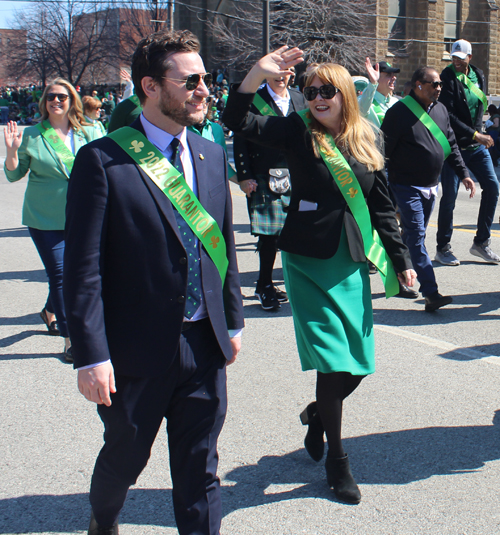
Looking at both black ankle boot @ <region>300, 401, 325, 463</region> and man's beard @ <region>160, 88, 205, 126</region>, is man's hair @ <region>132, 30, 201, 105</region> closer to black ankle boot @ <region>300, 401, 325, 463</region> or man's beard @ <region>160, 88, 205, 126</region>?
man's beard @ <region>160, 88, 205, 126</region>

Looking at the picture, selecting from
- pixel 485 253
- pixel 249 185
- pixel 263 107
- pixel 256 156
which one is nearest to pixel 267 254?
pixel 249 185

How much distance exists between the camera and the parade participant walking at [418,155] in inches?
232

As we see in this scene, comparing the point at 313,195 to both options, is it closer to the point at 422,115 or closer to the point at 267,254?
the point at 267,254

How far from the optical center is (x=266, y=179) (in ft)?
19.9

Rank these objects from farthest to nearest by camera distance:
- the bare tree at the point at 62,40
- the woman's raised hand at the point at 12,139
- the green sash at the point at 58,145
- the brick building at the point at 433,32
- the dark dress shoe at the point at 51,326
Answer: the bare tree at the point at 62,40 < the brick building at the point at 433,32 < the dark dress shoe at the point at 51,326 < the green sash at the point at 58,145 < the woman's raised hand at the point at 12,139

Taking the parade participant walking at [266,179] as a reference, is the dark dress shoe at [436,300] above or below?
below

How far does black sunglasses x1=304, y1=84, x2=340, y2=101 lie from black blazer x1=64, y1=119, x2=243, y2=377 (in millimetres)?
1210

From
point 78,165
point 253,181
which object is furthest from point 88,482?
point 253,181

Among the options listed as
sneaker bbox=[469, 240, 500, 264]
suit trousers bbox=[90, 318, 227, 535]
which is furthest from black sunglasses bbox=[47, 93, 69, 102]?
sneaker bbox=[469, 240, 500, 264]

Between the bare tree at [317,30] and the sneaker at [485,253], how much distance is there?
24.1 m

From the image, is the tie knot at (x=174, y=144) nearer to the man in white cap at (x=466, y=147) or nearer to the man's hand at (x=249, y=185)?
the man's hand at (x=249, y=185)

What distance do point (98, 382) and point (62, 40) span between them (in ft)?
168

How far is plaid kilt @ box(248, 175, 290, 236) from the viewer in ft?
19.8

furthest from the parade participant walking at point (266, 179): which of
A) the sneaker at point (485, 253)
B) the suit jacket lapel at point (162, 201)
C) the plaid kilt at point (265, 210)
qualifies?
the suit jacket lapel at point (162, 201)
